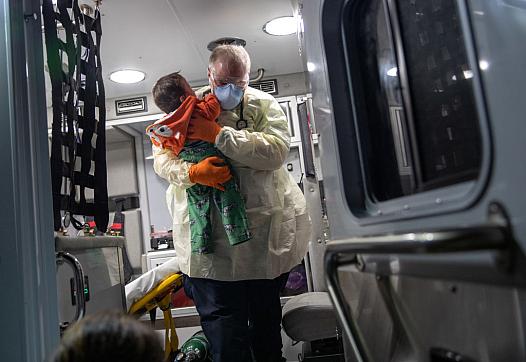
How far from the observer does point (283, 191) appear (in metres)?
2.48

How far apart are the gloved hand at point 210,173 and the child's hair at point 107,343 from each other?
1323 millimetres

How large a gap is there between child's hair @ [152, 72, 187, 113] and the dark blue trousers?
2.94 ft

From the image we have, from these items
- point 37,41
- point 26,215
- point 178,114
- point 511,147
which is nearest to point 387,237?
point 511,147

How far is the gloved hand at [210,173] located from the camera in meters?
2.26

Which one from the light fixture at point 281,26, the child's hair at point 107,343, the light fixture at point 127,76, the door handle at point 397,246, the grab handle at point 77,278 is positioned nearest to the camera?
the door handle at point 397,246

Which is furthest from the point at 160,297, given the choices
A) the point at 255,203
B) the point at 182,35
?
the point at 182,35

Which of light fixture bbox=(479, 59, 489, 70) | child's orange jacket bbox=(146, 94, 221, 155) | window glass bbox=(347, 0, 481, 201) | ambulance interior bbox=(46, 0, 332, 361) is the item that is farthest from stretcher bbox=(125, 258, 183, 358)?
light fixture bbox=(479, 59, 489, 70)

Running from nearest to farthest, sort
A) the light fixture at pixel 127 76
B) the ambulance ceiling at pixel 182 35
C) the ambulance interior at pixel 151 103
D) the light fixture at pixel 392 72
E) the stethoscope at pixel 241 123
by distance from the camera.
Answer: the light fixture at pixel 392 72
the stethoscope at pixel 241 123
the ambulance interior at pixel 151 103
the ambulance ceiling at pixel 182 35
the light fixture at pixel 127 76

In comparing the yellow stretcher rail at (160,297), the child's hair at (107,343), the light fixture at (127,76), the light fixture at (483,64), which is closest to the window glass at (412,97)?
the light fixture at (483,64)

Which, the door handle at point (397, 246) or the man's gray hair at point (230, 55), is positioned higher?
the man's gray hair at point (230, 55)

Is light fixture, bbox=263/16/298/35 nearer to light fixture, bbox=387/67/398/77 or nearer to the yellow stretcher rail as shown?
the yellow stretcher rail

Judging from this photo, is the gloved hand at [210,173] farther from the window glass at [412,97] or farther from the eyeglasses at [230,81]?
the window glass at [412,97]

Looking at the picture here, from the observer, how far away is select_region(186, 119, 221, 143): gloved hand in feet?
7.55

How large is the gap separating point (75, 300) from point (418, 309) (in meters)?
1.41
